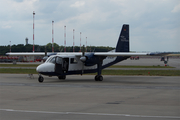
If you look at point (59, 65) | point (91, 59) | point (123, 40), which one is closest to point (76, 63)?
point (91, 59)

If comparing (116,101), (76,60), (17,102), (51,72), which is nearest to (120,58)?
(76,60)

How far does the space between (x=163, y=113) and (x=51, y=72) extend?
13.7 meters

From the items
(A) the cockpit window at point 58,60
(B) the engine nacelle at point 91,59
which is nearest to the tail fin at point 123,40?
(B) the engine nacelle at point 91,59

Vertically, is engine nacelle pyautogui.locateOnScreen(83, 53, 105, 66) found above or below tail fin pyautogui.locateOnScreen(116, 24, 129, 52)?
below

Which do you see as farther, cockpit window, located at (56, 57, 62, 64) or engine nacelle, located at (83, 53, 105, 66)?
engine nacelle, located at (83, 53, 105, 66)

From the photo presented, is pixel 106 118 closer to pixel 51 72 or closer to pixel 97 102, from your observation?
pixel 97 102

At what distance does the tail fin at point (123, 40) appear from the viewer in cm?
2769

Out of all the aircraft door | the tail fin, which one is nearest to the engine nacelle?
the aircraft door

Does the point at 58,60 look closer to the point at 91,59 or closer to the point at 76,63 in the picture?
the point at 76,63

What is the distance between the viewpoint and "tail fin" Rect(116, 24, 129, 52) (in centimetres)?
2769

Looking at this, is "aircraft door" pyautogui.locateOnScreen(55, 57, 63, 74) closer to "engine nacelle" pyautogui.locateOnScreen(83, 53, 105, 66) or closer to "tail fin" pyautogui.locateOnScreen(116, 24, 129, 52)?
"engine nacelle" pyautogui.locateOnScreen(83, 53, 105, 66)

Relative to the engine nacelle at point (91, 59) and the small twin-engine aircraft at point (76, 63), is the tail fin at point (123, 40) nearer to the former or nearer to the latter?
the small twin-engine aircraft at point (76, 63)

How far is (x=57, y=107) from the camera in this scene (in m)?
10.5

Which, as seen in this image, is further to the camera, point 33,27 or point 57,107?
point 33,27
